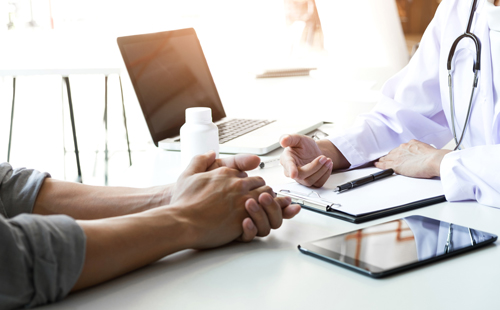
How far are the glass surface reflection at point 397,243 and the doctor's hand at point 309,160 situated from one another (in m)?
0.21

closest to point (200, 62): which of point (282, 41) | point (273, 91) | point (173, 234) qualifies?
point (273, 91)

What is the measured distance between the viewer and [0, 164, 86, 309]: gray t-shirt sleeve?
1.65 feet

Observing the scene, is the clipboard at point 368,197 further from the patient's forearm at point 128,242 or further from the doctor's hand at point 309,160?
the patient's forearm at point 128,242

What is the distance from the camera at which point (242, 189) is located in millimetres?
738

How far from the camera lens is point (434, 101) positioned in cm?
131

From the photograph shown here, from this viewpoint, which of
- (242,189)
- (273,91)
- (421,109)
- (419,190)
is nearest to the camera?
(242,189)

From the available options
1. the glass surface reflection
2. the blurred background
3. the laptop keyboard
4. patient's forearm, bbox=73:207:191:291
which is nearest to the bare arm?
patient's forearm, bbox=73:207:191:291

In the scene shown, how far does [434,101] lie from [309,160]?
420mm

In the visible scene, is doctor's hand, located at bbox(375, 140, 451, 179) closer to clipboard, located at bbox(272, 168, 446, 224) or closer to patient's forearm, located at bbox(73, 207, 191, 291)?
clipboard, located at bbox(272, 168, 446, 224)

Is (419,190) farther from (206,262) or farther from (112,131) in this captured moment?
(112,131)

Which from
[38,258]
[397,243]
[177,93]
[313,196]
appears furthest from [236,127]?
[38,258]

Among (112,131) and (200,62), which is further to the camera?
(112,131)

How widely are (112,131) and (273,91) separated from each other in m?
2.57

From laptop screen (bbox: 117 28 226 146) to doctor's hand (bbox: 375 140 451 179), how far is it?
0.61 meters
